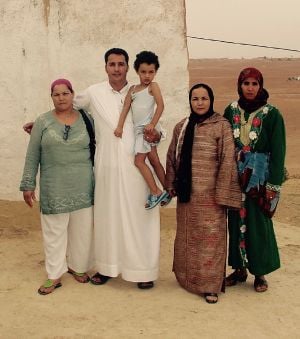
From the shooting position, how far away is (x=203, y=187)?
3.72 metres

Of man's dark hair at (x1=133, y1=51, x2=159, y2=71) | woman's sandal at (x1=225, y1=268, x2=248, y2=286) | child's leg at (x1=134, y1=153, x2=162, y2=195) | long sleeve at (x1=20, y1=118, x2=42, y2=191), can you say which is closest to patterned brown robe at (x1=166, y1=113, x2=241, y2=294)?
child's leg at (x1=134, y1=153, x2=162, y2=195)

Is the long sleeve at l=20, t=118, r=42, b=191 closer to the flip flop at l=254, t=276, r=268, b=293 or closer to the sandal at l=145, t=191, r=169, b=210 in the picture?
the sandal at l=145, t=191, r=169, b=210

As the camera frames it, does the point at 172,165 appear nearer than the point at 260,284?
Yes

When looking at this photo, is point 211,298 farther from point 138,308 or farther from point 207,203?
point 207,203

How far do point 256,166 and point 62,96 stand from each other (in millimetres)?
1488

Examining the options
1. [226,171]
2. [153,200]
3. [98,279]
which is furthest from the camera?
[98,279]

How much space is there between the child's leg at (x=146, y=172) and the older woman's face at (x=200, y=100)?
1.66 ft

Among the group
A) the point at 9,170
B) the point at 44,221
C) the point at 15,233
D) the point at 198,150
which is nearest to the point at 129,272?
the point at 44,221

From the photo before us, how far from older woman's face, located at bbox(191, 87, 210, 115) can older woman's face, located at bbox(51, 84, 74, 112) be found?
2.97ft

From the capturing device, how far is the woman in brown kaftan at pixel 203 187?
365 centimetres

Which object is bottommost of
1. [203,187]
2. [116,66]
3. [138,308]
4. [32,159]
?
[138,308]

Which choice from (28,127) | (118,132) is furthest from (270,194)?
(28,127)

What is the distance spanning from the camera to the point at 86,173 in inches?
155

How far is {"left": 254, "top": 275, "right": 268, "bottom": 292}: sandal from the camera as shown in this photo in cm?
403
